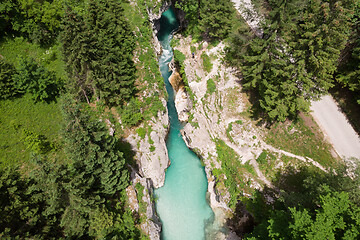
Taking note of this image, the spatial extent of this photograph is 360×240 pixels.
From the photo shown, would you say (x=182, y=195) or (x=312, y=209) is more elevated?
(x=182, y=195)

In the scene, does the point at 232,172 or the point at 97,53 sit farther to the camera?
the point at 232,172

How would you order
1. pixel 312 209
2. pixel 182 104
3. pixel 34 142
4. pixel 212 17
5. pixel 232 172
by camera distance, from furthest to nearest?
1. pixel 182 104
2. pixel 212 17
3. pixel 232 172
4. pixel 34 142
5. pixel 312 209

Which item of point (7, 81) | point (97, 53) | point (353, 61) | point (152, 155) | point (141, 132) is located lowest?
point (353, 61)

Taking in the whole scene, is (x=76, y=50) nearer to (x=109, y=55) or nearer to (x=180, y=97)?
(x=109, y=55)

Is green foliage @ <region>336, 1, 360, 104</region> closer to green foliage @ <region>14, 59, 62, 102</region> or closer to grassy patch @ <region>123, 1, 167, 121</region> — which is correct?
grassy patch @ <region>123, 1, 167, 121</region>

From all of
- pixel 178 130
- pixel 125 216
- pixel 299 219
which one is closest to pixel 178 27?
pixel 178 130

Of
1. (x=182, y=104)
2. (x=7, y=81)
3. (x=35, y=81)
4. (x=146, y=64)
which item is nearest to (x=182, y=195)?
(x=182, y=104)
